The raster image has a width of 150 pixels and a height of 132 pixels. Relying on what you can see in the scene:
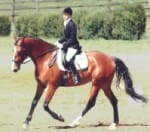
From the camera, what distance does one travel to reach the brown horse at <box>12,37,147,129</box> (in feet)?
42.3

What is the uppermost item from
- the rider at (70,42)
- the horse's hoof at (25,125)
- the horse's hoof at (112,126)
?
the rider at (70,42)

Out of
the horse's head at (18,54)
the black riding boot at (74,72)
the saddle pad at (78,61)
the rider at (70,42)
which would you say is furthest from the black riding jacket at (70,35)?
the horse's head at (18,54)

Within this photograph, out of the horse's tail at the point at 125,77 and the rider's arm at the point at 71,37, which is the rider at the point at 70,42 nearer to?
the rider's arm at the point at 71,37

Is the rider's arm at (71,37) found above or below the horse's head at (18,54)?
above

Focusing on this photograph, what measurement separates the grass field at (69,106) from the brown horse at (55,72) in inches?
16.8

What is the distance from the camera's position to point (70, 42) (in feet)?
42.5

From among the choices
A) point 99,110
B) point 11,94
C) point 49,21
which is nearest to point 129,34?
point 49,21

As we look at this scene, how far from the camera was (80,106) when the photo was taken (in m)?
16.1

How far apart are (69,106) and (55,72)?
10.5ft

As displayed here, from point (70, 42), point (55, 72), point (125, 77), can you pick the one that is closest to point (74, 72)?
point (55, 72)

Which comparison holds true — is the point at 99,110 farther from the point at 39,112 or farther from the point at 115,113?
the point at 115,113

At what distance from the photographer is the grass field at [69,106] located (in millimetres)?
13189

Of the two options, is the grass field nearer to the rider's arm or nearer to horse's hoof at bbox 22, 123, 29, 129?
horse's hoof at bbox 22, 123, 29, 129

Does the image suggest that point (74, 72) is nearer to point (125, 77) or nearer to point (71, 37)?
point (71, 37)
